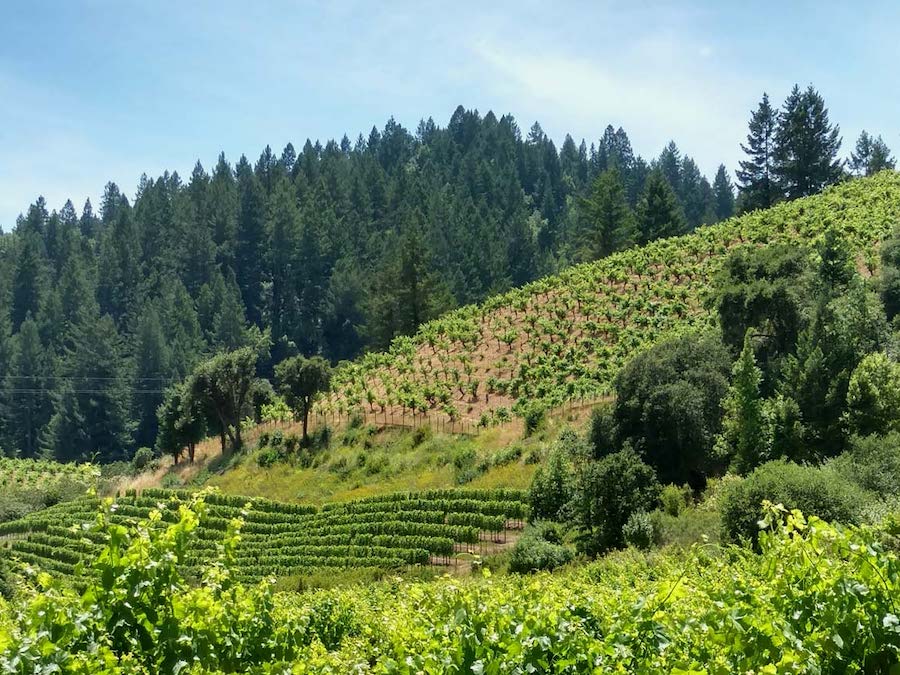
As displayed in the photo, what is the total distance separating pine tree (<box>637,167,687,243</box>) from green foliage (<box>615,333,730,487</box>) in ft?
150

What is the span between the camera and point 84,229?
160500 millimetres

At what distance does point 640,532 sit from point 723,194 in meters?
122

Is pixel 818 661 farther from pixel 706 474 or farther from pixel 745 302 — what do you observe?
pixel 745 302

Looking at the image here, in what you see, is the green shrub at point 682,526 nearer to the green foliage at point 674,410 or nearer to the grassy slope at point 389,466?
the green foliage at point 674,410

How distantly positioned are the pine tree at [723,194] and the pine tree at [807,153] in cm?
5327

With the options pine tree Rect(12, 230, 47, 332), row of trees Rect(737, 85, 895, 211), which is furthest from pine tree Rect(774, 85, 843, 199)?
pine tree Rect(12, 230, 47, 332)

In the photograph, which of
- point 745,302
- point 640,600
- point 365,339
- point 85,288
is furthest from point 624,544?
point 85,288

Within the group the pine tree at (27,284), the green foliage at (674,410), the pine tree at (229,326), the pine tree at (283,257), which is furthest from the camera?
the pine tree at (27,284)

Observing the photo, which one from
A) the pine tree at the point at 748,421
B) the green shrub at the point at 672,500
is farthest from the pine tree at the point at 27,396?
the pine tree at the point at 748,421

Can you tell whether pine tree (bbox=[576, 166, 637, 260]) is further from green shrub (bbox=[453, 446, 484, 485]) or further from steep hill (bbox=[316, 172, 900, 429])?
green shrub (bbox=[453, 446, 484, 485])

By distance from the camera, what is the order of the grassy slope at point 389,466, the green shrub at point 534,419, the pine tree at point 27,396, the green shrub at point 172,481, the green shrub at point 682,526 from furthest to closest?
the pine tree at point 27,396, the green shrub at point 172,481, the green shrub at point 534,419, the grassy slope at point 389,466, the green shrub at point 682,526

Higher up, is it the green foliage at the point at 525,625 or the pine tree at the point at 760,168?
the pine tree at the point at 760,168

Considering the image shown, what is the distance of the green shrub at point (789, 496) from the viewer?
19797mm

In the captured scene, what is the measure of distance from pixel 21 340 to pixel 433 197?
52009mm
